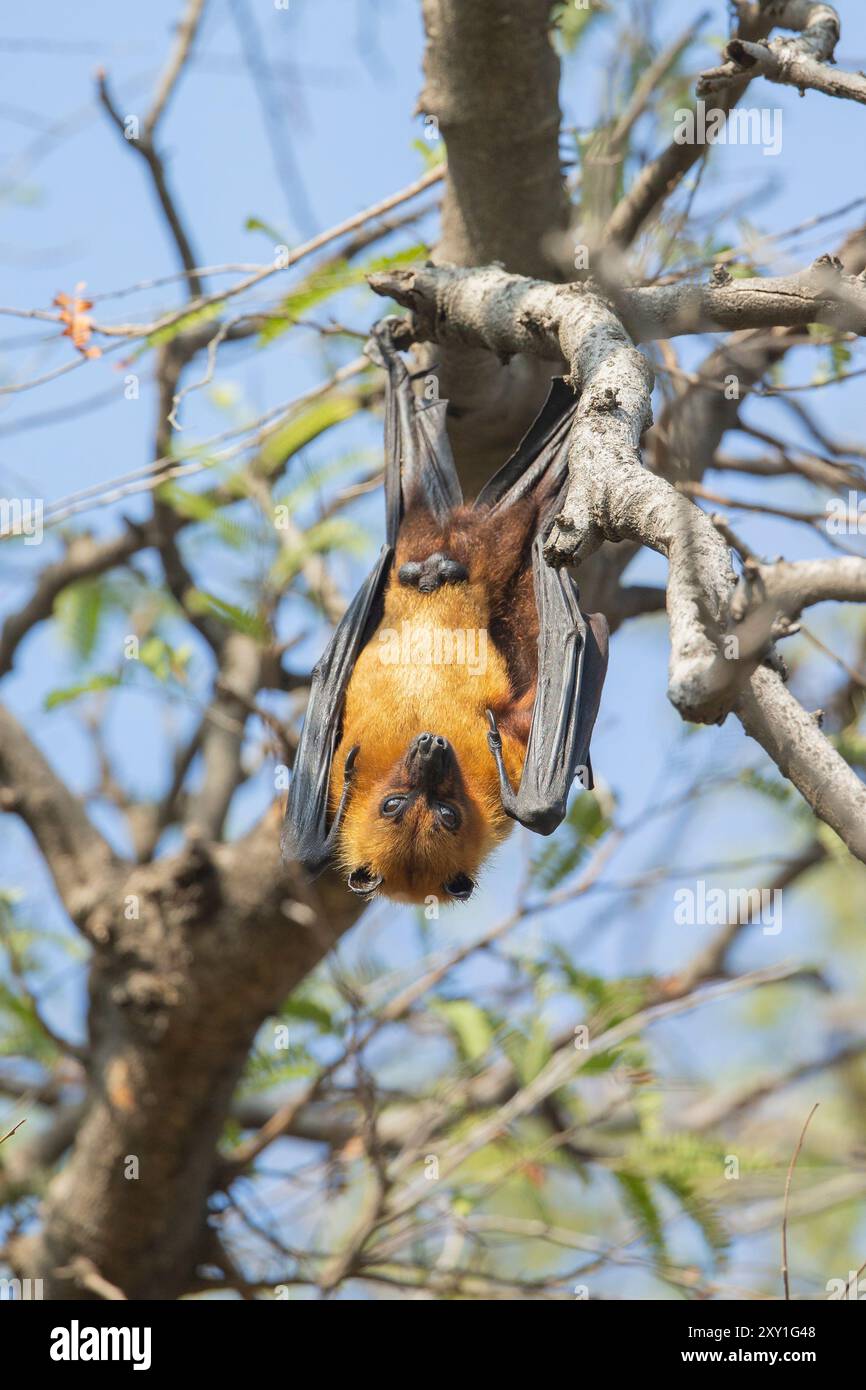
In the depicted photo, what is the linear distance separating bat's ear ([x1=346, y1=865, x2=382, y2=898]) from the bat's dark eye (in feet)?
1.23

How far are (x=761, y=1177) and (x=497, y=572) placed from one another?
369 cm

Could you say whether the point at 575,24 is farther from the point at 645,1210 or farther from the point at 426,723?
the point at 645,1210

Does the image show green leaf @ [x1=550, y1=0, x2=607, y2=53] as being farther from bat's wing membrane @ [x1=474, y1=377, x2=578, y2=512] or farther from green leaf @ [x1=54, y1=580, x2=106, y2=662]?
green leaf @ [x1=54, y1=580, x2=106, y2=662]

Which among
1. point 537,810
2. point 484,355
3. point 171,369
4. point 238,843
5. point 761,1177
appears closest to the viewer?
point 537,810

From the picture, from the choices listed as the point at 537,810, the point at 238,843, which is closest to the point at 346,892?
the point at 238,843

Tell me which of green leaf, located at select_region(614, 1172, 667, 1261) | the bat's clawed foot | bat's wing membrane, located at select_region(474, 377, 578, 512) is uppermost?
bat's wing membrane, located at select_region(474, 377, 578, 512)

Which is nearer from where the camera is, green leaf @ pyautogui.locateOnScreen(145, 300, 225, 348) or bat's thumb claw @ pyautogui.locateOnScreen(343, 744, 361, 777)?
bat's thumb claw @ pyautogui.locateOnScreen(343, 744, 361, 777)

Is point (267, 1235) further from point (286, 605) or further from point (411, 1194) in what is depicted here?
point (286, 605)

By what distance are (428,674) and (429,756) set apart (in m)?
0.37

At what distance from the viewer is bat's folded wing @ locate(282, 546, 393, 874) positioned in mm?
4961

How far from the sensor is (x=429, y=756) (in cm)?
509

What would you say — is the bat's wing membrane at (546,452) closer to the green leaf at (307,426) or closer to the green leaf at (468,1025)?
the green leaf at (307,426)

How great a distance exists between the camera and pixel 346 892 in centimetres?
597

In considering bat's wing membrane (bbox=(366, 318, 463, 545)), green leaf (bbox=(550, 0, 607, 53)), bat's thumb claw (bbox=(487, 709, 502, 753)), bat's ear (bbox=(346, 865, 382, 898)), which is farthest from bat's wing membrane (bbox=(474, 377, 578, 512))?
green leaf (bbox=(550, 0, 607, 53))
